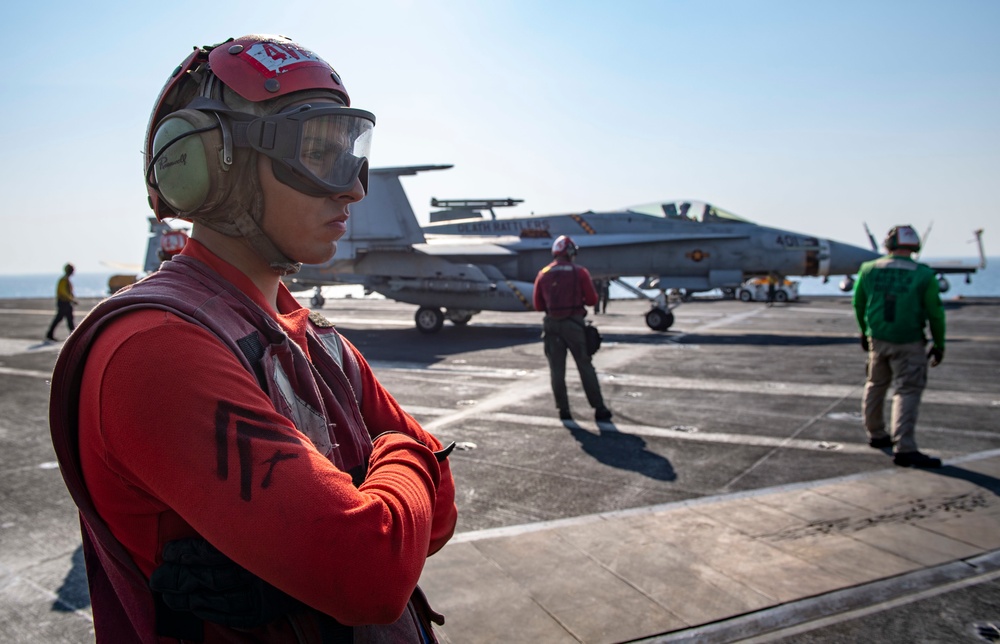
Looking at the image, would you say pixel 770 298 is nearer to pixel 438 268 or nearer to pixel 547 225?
pixel 547 225

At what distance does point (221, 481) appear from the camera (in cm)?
101

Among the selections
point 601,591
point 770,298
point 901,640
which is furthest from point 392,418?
point 770,298

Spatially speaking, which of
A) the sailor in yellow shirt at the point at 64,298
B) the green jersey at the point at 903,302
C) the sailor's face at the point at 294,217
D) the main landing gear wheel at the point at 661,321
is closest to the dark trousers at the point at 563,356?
the green jersey at the point at 903,302

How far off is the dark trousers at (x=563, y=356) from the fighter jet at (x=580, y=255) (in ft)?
→ 23.7

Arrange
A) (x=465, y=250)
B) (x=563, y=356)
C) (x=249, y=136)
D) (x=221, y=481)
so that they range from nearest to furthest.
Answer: (x=221, y=481) → (x=249, y=136) → (x=563, y=356) → (x=465, y=250)

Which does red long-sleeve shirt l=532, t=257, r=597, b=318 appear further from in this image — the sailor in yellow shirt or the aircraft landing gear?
the sailor in yellow shirt

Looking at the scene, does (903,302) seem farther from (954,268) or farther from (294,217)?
(954,268)

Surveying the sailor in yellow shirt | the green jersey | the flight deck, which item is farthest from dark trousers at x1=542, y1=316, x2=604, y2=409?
the sailor in yellow shirt

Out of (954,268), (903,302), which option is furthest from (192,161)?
(954,268)

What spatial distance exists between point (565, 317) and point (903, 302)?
11.8 feet

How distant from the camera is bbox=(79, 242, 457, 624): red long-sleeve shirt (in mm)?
1014

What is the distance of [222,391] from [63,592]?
11.9 feet

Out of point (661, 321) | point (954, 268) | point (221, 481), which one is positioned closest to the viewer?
point (221, 481)

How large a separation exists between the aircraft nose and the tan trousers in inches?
410
